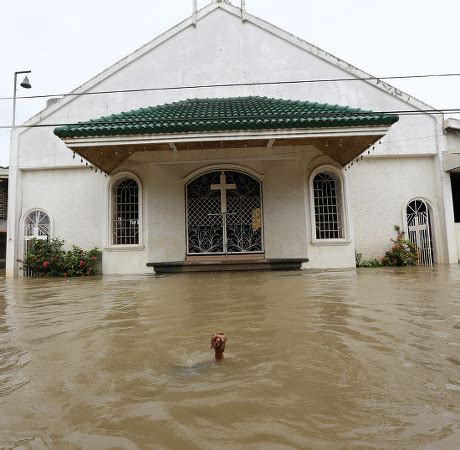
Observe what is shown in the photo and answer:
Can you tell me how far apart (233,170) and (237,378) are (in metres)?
8.43

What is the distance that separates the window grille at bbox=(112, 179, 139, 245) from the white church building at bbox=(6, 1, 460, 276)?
3 cm

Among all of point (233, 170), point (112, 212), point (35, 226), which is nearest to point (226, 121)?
point (233, 170)

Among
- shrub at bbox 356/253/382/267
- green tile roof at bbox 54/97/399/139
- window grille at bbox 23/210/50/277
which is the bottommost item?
shrub at bbox 356/253/382/267

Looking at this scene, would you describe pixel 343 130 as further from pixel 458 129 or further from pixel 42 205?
pixel 42 205

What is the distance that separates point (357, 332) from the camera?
2.95m

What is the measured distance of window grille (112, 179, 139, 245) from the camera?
10.1m

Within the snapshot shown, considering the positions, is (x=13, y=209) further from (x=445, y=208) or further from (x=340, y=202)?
(x=445, y=208)

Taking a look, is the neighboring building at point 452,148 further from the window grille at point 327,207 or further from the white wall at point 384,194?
the window grille at point 327,207

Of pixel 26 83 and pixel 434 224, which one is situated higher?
pixel 26 83

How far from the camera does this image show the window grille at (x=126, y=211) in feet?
33.0

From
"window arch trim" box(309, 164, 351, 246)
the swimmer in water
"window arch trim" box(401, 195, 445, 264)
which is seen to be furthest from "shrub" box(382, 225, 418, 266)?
the swimmer in water

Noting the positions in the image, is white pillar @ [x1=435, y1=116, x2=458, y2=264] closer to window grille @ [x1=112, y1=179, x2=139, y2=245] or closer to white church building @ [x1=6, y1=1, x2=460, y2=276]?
white church building @ [x1=6, y1=1, x2=460, y2=276]

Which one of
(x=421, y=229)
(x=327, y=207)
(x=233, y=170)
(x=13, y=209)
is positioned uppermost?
(x=233, y=170)

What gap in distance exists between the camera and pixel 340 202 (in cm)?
983
